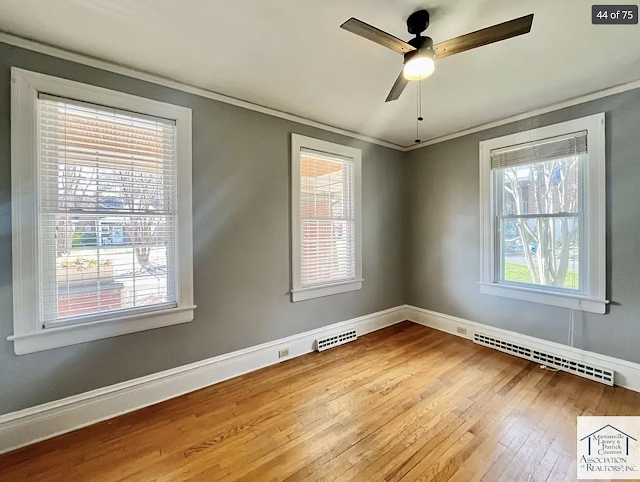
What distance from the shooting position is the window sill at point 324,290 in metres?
3.09

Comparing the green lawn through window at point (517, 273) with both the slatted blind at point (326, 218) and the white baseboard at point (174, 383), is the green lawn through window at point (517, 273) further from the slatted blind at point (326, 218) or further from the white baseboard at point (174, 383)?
the slatted blind at point (326, 218)

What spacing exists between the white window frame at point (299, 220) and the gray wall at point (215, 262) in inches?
3.2

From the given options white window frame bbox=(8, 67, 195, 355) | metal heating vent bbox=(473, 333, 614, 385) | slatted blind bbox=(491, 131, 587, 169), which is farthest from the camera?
slatted blind bbox=(491, 131, 587, 169)

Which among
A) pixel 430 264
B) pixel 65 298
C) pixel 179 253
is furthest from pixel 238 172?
pixel 430 264

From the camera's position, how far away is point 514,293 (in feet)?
10.3

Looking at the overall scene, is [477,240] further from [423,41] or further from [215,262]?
[215,262]

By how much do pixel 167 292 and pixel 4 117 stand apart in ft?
5.08

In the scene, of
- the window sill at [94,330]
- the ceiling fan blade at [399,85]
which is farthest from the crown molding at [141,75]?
the window sill at [94,330]

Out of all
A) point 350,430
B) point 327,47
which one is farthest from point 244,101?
point 350,430

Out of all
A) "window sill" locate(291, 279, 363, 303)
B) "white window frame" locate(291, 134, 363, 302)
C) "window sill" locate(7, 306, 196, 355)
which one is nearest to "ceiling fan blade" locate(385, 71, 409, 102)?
"white window frame" locate(291, 134, 363, 302)

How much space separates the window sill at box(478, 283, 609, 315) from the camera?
2.60m

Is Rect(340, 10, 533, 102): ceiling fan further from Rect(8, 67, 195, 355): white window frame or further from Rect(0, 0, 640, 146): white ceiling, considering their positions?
Rect(8, 67, 195, 355): white window frame

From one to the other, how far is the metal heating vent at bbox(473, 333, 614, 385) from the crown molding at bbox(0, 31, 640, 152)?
2523mm

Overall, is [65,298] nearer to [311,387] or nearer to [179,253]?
[179,253]
